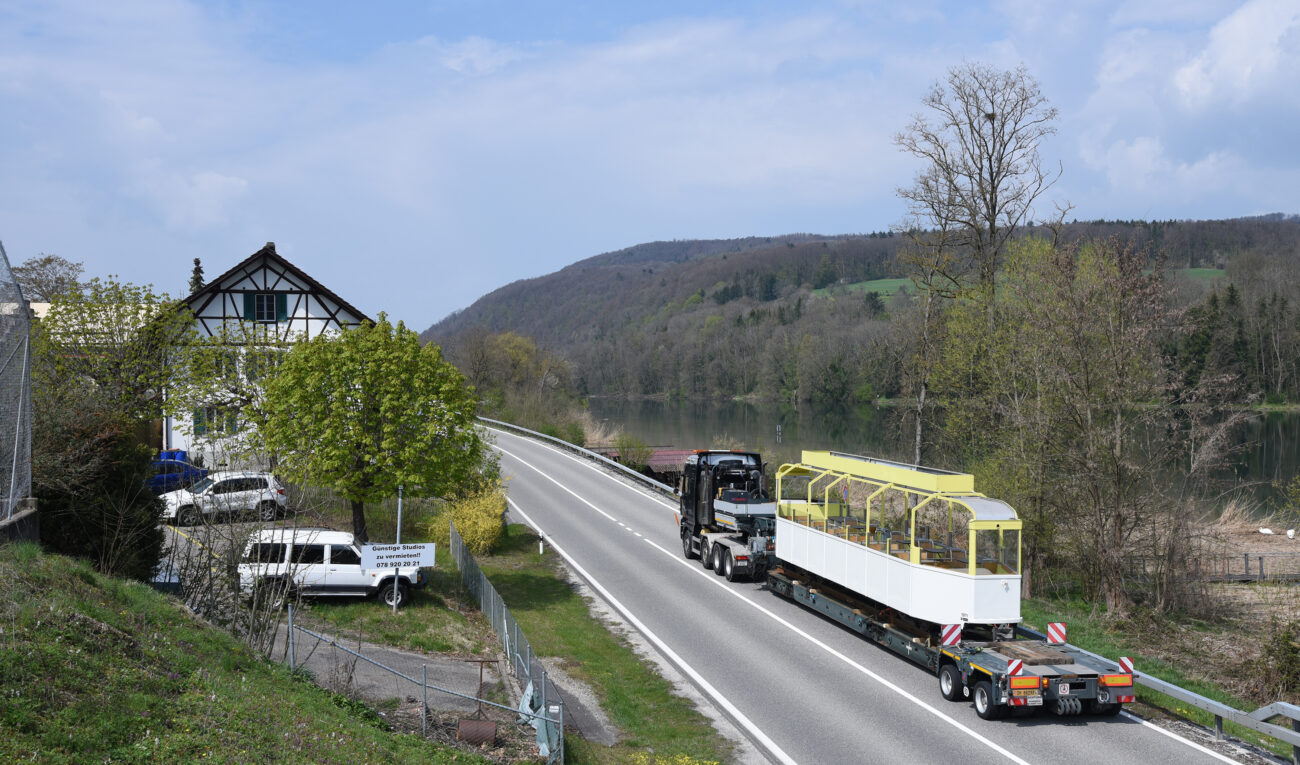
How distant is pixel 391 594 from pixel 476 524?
268 inches

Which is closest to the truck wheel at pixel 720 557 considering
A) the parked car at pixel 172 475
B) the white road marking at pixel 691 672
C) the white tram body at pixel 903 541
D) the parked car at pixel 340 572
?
the white tram body at pixel 903 541

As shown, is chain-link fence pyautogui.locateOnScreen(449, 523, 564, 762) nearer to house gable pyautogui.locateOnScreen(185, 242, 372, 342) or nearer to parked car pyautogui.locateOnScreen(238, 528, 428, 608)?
parked car pyautogui.locateOnScreen(238, 528, 428, 608)

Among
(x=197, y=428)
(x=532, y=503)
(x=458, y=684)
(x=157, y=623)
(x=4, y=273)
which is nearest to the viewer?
(x=157, y=623)

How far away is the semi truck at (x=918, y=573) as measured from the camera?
46.6 feet

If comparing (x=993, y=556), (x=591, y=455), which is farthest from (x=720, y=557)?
(x=591, y=455)

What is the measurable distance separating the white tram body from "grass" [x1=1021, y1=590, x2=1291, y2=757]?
2.38 metres

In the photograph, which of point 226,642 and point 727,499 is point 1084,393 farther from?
point 226,642

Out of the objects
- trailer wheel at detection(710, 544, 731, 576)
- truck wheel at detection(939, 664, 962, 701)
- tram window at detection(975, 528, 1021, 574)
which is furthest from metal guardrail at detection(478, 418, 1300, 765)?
trailer wheel at detection(710, 544, 731, 576)

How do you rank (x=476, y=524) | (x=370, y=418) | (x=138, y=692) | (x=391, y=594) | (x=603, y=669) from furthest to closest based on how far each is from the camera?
(x=476, y=524), (x=370, y=418), (x=391, y=594), (x=603, y=669), (x=138, y=692)

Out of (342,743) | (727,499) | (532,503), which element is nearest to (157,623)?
(342,743)

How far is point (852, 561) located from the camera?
1881 centimetres

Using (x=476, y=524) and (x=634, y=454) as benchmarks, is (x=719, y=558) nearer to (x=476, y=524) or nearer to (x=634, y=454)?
(x=476, y=524)

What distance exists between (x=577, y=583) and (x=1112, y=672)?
14203 mm

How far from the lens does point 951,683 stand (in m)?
15.1
